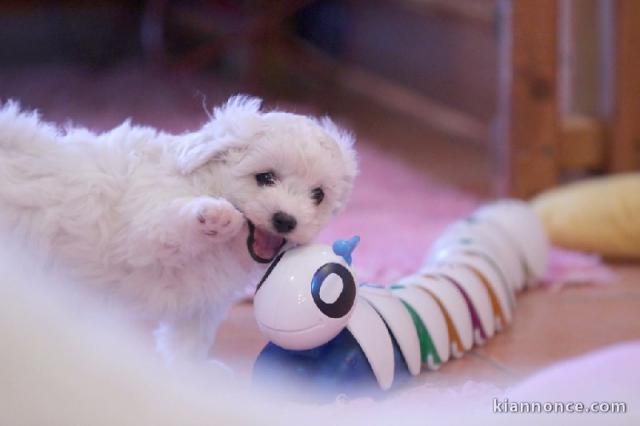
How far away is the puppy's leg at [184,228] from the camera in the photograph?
0.93m

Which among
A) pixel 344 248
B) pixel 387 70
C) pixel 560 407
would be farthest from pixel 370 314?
pixel 387 70

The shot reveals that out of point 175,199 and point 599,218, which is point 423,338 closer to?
point 175,199

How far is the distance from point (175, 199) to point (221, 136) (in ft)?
0.31

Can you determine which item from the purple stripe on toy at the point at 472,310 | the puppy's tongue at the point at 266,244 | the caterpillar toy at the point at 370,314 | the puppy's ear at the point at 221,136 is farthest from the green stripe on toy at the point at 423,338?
the puppy's ear at the point at 221,136

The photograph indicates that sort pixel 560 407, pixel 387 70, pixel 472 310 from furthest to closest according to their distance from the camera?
pixel 387 70, pixel 472 310, pixel 560 407

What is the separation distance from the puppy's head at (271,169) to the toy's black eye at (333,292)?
2.2 inches

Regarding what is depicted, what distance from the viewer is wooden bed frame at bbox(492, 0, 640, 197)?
193cm

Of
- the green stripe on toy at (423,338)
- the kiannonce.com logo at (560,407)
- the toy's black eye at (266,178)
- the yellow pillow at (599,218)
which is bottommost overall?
the kiannonce.com logo at (560,407)

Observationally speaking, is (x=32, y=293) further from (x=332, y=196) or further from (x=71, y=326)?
(x=332, y=196)

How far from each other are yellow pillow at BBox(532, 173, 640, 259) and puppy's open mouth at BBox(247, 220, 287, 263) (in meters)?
0.94

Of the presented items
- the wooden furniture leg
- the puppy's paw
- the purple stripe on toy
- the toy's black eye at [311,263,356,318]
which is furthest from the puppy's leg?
the wooden furniture leg

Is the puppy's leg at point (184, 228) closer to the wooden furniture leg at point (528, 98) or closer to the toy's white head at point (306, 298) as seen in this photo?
the toy's white head at point (306, 298)

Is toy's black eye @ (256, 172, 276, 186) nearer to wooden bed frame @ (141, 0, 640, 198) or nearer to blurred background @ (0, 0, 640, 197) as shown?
blurred background @ (0, 0, 640, 197)

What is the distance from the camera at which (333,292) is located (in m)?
0.95
